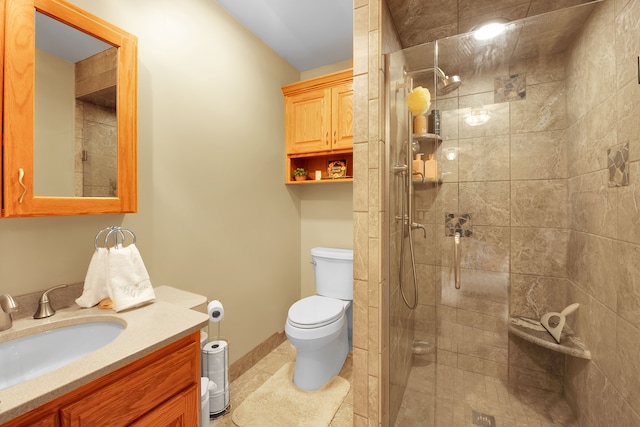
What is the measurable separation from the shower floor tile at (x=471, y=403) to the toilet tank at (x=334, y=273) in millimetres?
778

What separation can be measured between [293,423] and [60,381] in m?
1.25

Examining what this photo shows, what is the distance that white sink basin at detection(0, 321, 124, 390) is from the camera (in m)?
0.88

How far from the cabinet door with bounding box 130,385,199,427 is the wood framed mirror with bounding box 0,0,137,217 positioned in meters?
0.82

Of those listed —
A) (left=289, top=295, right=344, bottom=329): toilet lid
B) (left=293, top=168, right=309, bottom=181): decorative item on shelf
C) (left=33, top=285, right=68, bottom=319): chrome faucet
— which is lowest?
(left=289, top=295, right=344, bottom=329): toilet lid

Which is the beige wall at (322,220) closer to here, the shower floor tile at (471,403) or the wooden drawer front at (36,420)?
the shower floor tile at (471,403)

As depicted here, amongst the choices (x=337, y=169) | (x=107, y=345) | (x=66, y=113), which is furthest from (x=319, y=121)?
(x=107, y=345)

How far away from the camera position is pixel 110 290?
1085 millimetres

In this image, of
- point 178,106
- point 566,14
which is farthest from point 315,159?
point 566,14

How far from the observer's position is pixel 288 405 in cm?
162

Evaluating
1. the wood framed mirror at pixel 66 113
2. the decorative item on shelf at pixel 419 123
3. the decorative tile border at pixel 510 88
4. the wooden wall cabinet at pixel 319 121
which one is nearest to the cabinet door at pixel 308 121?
the wooden wall cabinet at pixel 319 121

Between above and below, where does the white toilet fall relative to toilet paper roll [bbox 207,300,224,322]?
below

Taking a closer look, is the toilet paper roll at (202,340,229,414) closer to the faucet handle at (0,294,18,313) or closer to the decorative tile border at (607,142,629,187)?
the faucet handle at (0,294,18,313)

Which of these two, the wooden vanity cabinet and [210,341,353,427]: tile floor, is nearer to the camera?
the wooden vanity cabinet

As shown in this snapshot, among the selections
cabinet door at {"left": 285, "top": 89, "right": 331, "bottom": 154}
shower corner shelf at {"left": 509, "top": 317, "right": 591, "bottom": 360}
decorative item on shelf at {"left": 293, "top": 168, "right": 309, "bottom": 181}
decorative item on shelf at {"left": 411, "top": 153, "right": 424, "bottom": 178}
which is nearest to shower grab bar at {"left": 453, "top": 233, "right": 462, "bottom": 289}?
shower corner shelf at {"left": 509, "top": 317, "right": 591, "bottom": 360}
